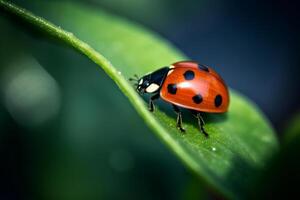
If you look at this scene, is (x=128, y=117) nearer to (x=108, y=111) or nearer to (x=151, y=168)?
(x=108, y=111)

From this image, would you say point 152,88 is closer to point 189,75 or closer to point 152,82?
point 152,82

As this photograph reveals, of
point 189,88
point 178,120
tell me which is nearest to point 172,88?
point 189,88

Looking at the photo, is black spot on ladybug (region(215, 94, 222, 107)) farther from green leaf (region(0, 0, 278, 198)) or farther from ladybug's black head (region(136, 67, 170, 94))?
ladybug's black head (region(136, 67, 170, 94))

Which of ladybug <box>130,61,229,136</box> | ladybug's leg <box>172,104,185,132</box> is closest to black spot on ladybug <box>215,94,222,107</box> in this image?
ladybug <box>130,61,229,136</box>

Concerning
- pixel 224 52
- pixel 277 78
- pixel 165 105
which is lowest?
pixel 277 78

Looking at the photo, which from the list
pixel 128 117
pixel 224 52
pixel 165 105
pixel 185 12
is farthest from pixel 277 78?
pixel 165 105
